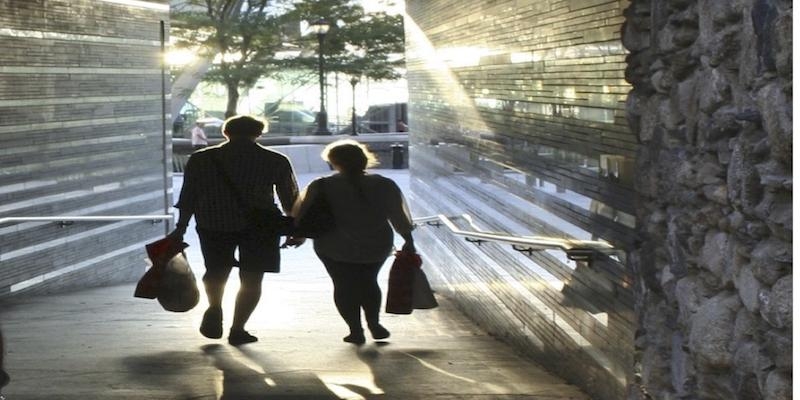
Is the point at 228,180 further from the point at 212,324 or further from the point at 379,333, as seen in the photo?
the point at 379,333

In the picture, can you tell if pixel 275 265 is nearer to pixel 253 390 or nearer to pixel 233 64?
pixel 253 390

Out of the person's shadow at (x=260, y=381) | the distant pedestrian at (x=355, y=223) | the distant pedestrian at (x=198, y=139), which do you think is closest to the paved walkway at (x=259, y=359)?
the person's shadow at (x=260, y=381)

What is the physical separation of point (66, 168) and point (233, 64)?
27.1 meters

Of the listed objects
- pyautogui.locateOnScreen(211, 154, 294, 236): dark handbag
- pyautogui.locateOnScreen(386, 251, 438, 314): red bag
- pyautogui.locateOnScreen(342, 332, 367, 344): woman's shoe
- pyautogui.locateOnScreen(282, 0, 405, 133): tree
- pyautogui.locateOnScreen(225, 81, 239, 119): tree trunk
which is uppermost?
pyautogui.locateOnScreen(282, 0, 405, 133): tree

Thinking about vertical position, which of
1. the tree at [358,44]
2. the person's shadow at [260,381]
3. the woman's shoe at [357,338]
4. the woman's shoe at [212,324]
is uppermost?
the tree at [358,44]

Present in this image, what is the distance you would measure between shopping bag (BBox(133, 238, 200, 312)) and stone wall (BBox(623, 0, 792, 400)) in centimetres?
356

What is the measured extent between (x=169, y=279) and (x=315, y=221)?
0.95 m

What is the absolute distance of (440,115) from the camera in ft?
39.1

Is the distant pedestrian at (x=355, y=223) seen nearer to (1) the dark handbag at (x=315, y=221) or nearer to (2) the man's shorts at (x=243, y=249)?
(1) the dark handbag at (x=315, y=221)

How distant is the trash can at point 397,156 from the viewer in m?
32.9

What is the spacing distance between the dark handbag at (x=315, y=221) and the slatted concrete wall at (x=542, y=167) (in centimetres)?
112

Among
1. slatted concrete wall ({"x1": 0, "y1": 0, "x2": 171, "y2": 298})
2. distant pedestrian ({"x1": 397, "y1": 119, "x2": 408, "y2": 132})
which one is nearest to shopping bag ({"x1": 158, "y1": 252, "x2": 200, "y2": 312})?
slatted concrete wall ({"x1": 0, "y1": 0, "x2": 171, "y2": 298})

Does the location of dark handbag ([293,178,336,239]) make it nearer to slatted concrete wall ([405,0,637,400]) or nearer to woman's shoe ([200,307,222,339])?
woman's shoe ([200,307,222,339])

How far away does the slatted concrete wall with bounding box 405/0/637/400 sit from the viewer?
607cm
